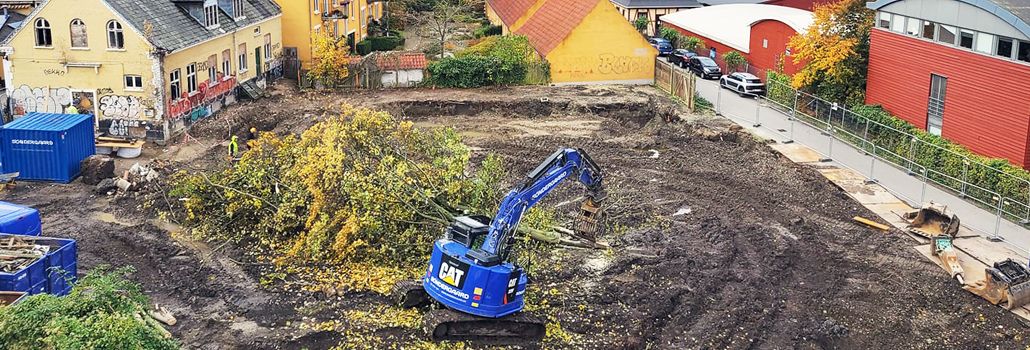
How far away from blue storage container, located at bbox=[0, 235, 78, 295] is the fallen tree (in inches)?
177

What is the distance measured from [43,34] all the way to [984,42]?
103 ft

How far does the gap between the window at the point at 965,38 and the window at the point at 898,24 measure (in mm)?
3412

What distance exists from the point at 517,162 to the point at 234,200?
1073 centimetres

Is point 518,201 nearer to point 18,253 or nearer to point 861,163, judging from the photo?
point 18,253

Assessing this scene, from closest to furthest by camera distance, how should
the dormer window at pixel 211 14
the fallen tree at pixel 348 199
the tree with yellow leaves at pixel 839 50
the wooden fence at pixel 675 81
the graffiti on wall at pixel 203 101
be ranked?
the fallen tree at pixel 348 199 → the graffiti on wall at pixel 203 101 → the tree with yellow leaves at pixel 839 50 → the dormer window at pixel 211 14 → the wooden fence at pixel 675 81

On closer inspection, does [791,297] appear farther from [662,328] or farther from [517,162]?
[517,162]

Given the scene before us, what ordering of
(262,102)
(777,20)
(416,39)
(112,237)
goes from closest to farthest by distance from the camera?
(112,237) → (262,102) → (777,20) → (416,39)

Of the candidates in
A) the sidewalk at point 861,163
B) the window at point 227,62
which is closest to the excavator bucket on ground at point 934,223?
the sidewalk at point 861,163

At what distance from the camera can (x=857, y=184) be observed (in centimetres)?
3036

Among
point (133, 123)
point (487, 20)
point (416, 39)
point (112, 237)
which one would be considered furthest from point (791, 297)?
point (487, 20)

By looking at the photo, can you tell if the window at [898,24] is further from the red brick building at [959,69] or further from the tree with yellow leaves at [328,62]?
the tree with yellow leaves at [328,62]

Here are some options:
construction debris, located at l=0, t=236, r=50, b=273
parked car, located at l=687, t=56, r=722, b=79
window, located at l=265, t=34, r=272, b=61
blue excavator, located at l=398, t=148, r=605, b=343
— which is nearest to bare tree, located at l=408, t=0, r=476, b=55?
window, located at l=265, t=34, r=272, b=61

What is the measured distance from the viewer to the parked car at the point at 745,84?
43.9 metres

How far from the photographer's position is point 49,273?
19312mm
